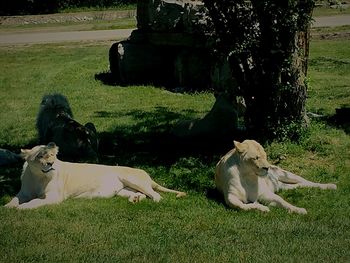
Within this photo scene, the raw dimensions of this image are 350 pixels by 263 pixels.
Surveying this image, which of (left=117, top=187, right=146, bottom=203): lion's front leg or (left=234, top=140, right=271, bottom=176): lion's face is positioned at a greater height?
(left=234, top=140, right=271, bottom=176): lion's face

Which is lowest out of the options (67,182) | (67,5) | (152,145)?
(152,145)

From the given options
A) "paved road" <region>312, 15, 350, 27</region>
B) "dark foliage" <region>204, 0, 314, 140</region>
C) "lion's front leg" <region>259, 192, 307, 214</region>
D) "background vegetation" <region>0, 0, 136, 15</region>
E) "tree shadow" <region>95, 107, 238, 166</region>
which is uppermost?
"dark foliage" <region>204, 0, 314, 140</region>

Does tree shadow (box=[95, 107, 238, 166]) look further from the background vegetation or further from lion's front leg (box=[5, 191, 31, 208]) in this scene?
the background vegetation

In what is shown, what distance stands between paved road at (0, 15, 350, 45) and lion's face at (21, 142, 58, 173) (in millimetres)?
19393

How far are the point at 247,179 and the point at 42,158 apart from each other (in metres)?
2.80

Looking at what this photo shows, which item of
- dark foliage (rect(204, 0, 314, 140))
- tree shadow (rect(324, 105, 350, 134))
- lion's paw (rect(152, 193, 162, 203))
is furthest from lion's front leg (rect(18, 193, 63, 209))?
tree shadow (rect(324, 105, 350, 134))

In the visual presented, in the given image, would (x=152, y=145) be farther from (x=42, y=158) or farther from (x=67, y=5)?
(x=67, y=5)

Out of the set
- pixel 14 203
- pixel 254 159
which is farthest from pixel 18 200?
pixel 254 159

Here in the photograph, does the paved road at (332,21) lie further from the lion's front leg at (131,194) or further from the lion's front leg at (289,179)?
the lion's front leg at (131,194)

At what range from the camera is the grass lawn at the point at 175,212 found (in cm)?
700

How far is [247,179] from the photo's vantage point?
28.6 ft

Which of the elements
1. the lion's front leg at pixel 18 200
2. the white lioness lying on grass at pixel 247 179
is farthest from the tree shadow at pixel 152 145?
the lion's front leg at pixel 18 200

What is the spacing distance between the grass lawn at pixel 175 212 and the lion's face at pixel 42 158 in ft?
1.85

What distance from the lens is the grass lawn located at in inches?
276
